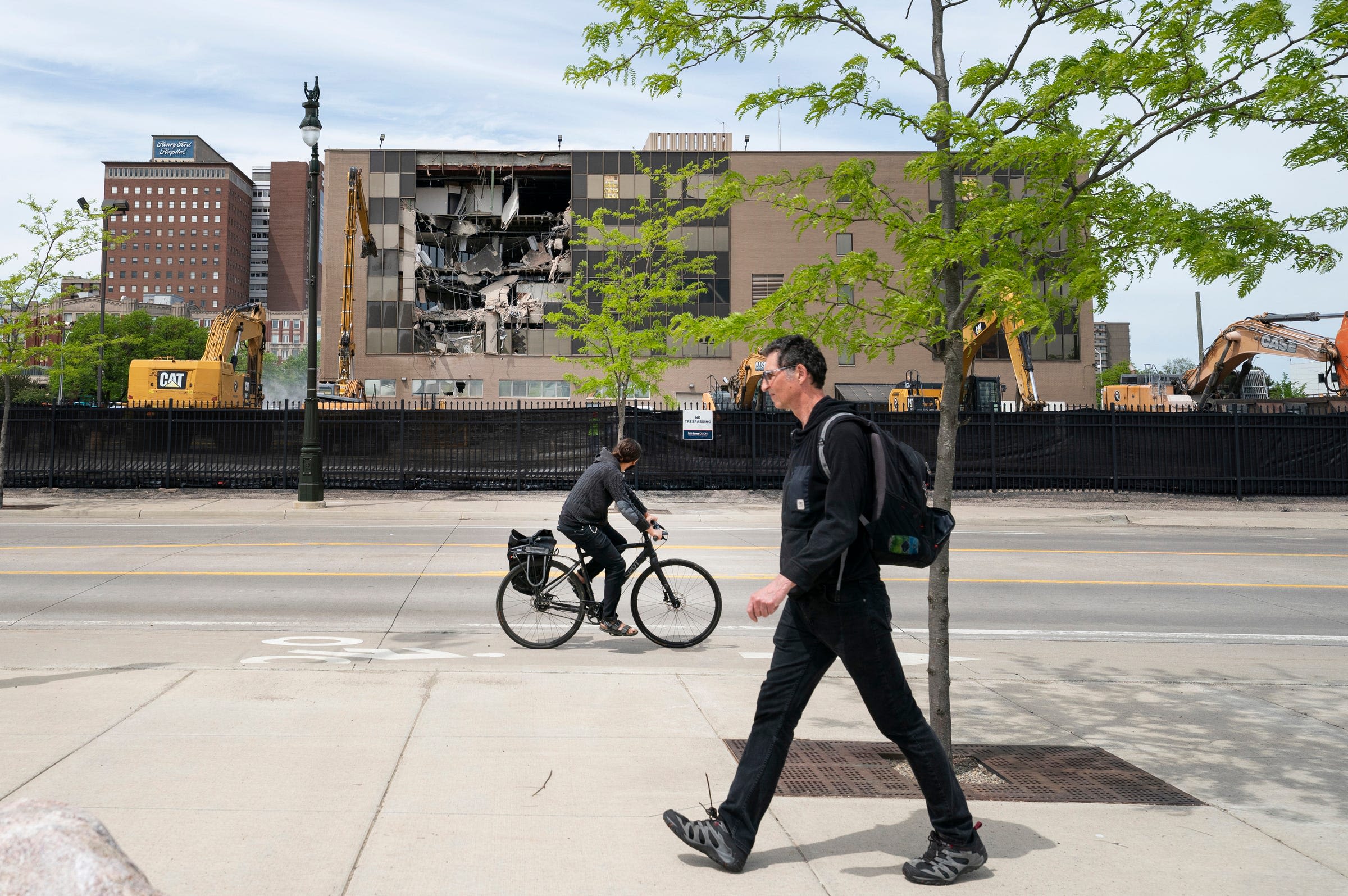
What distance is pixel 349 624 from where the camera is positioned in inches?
341

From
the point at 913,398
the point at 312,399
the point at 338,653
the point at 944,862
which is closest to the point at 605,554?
the point at 338,653

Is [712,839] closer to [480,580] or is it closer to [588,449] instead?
[480,580]

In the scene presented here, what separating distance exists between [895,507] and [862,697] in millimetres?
730

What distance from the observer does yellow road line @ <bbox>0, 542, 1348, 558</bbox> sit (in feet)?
45.3

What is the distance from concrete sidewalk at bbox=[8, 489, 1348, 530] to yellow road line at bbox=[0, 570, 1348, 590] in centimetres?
558

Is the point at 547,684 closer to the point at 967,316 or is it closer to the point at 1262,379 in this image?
the point at 967,316

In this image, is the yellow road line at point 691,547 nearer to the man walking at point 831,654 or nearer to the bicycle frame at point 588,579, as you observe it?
the bicycle frame at point 588,579

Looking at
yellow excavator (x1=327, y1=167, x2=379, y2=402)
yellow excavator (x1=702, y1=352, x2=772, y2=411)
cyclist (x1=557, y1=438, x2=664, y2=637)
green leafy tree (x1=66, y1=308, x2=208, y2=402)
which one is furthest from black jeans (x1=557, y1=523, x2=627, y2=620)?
green leafy tree (x1=66, y1=308, x2=208, y2=402)

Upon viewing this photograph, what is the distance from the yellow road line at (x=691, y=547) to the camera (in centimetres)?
1380

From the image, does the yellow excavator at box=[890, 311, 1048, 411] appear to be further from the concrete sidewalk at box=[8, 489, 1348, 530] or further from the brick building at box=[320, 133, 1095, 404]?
the brick building at box=[320, 133, 1095, 404]

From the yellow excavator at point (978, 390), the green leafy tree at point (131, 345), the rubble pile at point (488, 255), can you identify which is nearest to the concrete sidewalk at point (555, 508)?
the yellow excavator at point (978, 390)

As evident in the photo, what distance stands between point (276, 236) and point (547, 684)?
201282 mm

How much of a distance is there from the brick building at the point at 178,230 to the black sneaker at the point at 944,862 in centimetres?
19266

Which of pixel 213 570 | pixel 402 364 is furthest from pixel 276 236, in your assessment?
pixel 213 570
